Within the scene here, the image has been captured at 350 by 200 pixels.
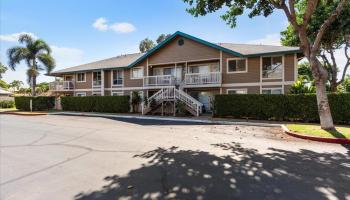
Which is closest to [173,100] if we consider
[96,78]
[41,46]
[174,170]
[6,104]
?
[96,78]

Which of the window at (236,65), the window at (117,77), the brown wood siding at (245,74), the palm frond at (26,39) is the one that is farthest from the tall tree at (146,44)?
the window at (236,65)

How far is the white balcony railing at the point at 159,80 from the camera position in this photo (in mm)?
23812

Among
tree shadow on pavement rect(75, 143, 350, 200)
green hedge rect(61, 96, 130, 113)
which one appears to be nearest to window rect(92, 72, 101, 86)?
green hedge rect(61, 96, 130, 113)

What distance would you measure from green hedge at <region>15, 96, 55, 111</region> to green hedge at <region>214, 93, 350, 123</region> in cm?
2311

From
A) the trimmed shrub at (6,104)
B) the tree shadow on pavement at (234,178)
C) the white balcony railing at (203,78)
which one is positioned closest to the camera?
the tree shadow on pavement at (234,178)

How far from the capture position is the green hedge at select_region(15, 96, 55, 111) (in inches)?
1134

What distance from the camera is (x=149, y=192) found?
13.7ft

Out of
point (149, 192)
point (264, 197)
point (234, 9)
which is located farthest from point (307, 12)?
point (149, 192)

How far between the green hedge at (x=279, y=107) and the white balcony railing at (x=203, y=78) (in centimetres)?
395

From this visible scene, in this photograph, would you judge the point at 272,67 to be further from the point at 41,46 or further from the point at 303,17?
the point at 41,46

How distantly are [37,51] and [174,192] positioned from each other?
3625 centimetres

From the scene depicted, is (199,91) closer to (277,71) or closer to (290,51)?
(277,71)

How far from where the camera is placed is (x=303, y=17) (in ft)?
38.0

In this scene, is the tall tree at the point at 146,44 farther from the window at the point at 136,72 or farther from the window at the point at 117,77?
the window at the point at 136,72
